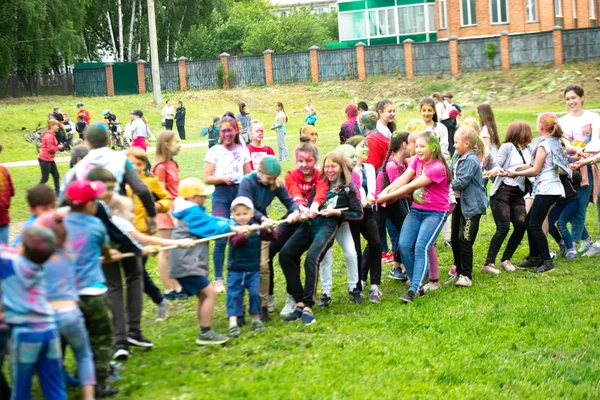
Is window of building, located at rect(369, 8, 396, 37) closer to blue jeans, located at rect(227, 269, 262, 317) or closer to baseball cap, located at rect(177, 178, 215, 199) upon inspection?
blue jeans, located at rect(227, 269, 262, 317)

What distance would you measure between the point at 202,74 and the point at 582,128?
42806 mm

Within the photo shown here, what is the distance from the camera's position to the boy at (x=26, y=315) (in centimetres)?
561

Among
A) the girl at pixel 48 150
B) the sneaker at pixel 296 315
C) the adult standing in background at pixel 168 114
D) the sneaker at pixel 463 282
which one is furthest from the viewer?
the adult standing in background at pixel 168 114

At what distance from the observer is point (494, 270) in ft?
36.0

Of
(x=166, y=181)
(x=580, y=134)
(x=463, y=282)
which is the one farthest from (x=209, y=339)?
(x=580, y=134)

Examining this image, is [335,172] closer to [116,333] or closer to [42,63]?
[116,333]

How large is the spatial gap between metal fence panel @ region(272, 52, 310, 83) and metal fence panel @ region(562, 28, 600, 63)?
15.3 m

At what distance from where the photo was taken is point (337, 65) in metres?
52.7

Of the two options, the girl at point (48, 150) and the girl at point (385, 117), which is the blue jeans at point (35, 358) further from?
the girl at point (48, 150)

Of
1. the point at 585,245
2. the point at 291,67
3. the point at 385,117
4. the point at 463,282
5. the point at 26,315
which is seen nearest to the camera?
the point at 26,315

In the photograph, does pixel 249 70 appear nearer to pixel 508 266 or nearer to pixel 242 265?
pixel 508 266

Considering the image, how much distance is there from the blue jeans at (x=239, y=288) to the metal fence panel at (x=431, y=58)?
44095 mm

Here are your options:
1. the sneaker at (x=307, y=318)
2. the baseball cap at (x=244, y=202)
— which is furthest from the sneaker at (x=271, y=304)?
the baseball cap at (x=244, y=202)

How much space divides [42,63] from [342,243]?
144ft
